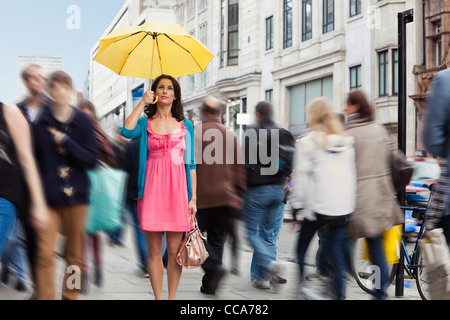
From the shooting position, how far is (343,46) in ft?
104

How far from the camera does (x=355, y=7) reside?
30609 mm

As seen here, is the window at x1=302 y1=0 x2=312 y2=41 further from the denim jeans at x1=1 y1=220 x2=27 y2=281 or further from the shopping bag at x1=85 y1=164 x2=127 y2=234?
the denim jeans at x1=1 y1=220 x2=27 y2=281

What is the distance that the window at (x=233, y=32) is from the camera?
139 ft

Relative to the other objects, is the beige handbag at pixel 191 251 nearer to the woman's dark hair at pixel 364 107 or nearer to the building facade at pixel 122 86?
the woman's dark hair at pixel 364 107

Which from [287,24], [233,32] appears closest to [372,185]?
[287,24]

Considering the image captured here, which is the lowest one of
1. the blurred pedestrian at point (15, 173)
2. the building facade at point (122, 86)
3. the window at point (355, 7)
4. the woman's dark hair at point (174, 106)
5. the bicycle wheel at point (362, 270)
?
the bicycle wheel at point (362, 270)

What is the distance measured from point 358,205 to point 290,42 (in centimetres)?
3180

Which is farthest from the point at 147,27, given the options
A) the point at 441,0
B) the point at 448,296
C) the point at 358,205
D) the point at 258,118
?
the point at 441,0

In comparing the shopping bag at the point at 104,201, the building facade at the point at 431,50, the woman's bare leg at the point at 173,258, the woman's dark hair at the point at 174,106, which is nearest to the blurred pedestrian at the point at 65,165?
the woman's dark hair at the point at 174,106

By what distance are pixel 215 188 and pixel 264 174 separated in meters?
0.65

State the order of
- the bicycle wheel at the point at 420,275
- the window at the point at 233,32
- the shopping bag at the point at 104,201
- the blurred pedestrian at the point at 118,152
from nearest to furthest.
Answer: the bicycle wheel at the point at 420,275 < the shopping bag at the point at 104,201 < the blurred pedestrian at the point at 118,152 < the window at the point at 233,32

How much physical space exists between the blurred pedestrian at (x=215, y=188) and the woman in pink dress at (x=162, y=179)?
1205 millimetres
